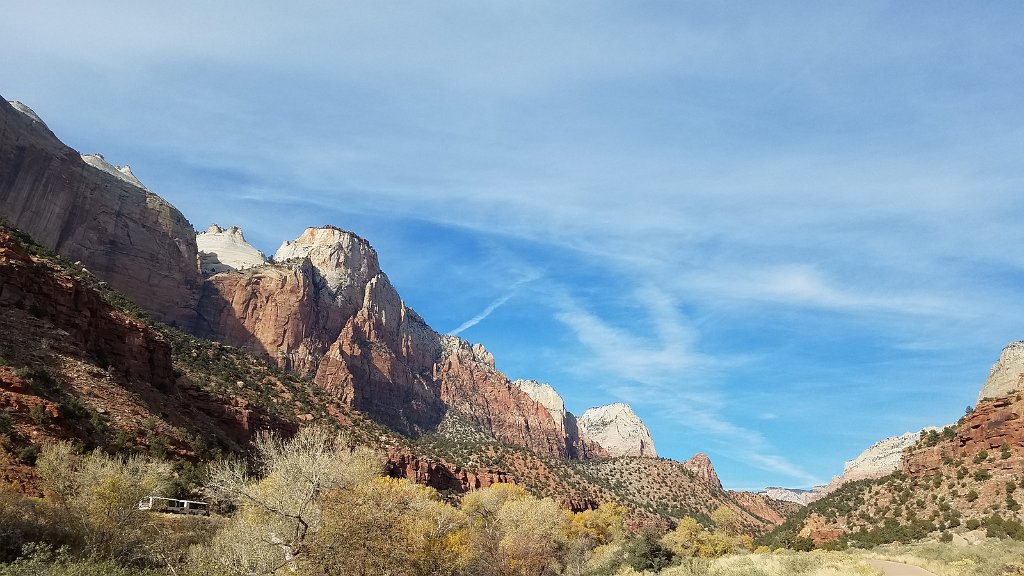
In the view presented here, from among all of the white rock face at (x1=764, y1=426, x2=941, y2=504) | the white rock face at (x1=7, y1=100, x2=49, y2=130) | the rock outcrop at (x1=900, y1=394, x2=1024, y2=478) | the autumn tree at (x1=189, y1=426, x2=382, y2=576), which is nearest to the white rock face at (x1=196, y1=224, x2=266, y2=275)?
the white rock face at (x1=7, y1=100, x2=49, y2=130)

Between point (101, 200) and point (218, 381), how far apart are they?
195 feet

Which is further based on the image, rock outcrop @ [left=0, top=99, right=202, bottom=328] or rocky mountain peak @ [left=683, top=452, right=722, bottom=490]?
rocky mountain peak @ [left=683, top=452, right=722, bottom=490]

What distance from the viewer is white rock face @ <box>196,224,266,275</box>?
128 metres

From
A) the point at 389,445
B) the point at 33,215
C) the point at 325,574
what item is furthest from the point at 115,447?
the point at 33,215

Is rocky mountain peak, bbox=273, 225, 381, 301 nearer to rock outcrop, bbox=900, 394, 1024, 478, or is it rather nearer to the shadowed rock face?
the shadowed rock face

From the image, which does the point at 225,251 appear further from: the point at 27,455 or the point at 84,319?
the point at 27,455

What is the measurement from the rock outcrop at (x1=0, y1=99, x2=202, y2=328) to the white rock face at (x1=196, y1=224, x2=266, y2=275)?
12911 mm

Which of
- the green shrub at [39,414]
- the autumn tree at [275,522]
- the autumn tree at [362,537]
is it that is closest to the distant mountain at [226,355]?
the green shrub at [39,414]

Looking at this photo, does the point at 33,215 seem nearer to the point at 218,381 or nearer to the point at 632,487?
the point at 218,381

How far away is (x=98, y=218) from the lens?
A: 9206 centimetres

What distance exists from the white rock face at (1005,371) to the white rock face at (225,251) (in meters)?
135

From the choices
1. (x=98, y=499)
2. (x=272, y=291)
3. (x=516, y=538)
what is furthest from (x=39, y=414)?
(x=272, y=291)

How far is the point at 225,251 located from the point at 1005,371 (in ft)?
501

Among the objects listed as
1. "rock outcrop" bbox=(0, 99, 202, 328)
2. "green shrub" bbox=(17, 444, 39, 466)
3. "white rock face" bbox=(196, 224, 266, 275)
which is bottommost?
"green shrub" bbox=(17, 444, 39, 466)
